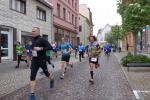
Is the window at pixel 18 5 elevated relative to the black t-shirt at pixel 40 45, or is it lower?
elevated

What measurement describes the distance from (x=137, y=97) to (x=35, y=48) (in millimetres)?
2953

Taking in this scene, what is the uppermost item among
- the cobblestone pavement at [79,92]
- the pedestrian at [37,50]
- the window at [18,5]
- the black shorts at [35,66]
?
the window at [18,5]

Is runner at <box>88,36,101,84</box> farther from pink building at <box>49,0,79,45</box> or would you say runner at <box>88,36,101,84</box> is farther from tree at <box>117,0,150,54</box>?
pink building at <box>49,0,79,45</box>

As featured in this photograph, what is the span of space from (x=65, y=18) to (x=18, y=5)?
846 inches

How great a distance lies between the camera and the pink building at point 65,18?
135ft

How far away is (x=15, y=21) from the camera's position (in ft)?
83.7

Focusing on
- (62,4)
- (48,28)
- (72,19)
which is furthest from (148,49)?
(72,19)

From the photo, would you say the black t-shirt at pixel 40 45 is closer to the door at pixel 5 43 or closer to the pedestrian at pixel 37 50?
the pedestrian at pixel 37 50

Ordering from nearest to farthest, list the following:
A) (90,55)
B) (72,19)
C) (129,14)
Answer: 1. (90,55)
2. (129,14)
3. (72,19)

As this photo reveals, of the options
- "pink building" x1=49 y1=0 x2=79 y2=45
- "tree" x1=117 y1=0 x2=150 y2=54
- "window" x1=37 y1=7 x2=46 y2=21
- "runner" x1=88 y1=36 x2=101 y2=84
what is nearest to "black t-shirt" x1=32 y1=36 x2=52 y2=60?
"runner" x1=88 y1=36 x2=101 y2=84

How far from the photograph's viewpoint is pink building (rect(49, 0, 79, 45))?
4103cm

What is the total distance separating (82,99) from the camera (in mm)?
8805

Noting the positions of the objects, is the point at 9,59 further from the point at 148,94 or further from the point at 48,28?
the point at 148,94

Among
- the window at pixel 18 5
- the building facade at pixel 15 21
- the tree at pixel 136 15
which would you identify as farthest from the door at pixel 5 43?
the tree at pixel 136 15
